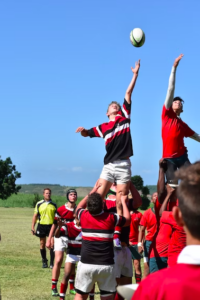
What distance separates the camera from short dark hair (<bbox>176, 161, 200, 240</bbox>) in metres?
→ 2.27

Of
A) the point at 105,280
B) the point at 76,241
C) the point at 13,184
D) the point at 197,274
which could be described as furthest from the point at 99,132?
the point at 13,184

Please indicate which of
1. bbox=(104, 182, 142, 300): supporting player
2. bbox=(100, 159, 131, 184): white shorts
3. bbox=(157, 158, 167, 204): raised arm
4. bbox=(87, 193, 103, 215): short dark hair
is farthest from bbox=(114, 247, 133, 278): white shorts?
bbox=(157, 158, 167, 204): raised arm

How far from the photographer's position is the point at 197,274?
227 centimetres

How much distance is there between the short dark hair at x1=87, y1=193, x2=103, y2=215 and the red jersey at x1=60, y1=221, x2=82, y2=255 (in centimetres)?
368

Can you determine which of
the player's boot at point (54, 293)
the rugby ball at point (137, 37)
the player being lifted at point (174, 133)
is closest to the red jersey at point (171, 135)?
the player being lifted at point (174, 133)

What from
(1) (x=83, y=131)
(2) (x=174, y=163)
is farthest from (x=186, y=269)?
(1) (x=83, y=131)

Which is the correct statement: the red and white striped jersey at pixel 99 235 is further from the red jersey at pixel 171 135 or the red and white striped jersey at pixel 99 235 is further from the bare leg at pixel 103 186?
the red jersey at pixel 171 135

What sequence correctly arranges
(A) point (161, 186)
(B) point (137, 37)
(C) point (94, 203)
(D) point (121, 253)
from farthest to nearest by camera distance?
1. (D) point (121, 253)
2. (B) point (137, 37)
3. (C) point (94, 203)
4. (A) point (161, 186)

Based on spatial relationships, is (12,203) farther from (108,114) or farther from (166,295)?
(166,295)

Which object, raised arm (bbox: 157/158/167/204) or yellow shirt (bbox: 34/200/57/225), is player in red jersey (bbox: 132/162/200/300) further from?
yellow shirt (bbox: 34/200/57/225)

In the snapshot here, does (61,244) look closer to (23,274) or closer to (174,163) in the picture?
(23,274)

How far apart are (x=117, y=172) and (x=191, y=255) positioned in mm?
5556

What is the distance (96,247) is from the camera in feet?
22.8

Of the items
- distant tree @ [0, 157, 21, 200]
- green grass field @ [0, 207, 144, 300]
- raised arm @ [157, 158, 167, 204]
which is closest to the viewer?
raised arm @ [157, 158, 167, 204]
